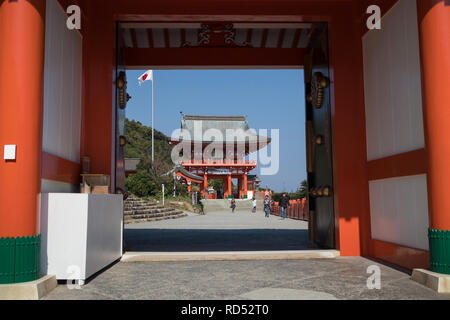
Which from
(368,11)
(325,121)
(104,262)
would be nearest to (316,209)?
(325,121)

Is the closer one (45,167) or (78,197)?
(78,197)

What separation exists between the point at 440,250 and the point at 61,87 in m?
3.89

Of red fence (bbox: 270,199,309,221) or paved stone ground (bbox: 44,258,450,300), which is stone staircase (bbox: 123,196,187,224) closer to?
red fence (bbox: 270,199,309,221)

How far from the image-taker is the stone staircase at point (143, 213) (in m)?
14.6

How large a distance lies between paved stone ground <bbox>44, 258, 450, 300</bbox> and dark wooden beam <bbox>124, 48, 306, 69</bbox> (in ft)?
11.9

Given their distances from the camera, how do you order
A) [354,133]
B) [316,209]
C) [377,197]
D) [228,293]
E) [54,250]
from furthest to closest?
[316,209] < [354,133] < [377,197] < [54,250] < [228,293]

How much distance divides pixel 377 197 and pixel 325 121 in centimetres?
141

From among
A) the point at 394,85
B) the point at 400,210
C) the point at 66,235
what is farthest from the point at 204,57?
the point at 66,235

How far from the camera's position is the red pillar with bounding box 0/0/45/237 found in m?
2.95

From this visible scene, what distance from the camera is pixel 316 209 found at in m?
6.24

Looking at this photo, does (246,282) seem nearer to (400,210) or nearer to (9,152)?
(400,210)

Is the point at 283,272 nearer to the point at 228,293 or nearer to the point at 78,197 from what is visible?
Answer: the point at 228,293

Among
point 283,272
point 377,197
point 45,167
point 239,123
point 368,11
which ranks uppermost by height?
point 239,123

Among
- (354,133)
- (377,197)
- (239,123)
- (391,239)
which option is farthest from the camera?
(239,123)
